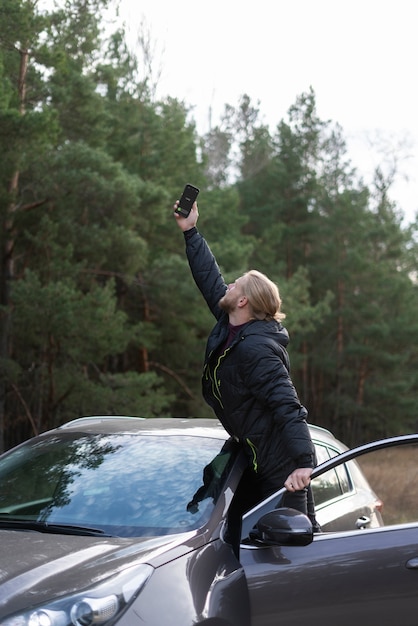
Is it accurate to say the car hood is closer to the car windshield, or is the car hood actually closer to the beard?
the car windshield

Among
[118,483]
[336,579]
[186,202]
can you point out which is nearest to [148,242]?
[186,202]

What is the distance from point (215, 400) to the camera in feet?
13.7

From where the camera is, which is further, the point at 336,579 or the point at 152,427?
the point at 152,427

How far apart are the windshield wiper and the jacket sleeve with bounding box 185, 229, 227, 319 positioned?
1.51 meters

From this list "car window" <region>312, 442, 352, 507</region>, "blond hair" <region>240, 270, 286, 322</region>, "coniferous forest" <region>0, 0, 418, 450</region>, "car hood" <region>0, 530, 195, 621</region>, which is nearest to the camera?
"car hood" <region>0, 530, 195, 621</region>

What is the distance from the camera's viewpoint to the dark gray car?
3000 millimetres

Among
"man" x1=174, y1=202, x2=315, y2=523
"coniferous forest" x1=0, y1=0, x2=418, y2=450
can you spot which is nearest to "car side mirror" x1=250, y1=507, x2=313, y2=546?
"man" x1=174, y1=202, x2=315, y2=523

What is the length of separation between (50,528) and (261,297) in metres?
1.40

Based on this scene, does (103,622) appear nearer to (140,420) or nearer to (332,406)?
(140,420)

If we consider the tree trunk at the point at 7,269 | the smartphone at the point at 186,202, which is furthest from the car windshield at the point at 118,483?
the tree trunk at the point at 7,269

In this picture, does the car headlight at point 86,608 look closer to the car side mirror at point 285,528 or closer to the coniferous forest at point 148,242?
the car side mirror at point 285,528

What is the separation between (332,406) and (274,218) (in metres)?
9.23

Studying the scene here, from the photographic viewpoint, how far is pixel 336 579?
3.48 meters

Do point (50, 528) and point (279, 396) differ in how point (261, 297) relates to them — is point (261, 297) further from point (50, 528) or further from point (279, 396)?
point (50, 528)
